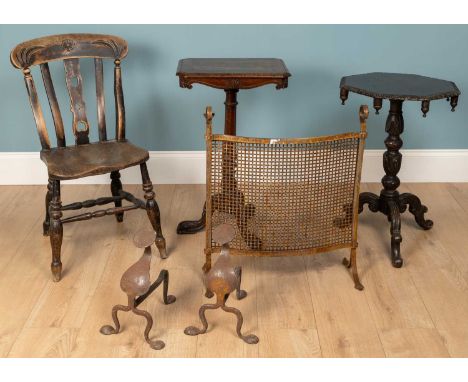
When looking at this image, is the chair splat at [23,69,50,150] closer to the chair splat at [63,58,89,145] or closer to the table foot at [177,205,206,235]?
the chair splat at [63,58,89,145]

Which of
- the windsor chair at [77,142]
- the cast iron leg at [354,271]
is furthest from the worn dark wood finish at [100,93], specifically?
the cast iron leg at [354,271]

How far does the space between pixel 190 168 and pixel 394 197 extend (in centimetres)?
120

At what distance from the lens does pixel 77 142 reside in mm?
3250

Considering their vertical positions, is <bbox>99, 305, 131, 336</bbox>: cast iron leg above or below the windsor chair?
below

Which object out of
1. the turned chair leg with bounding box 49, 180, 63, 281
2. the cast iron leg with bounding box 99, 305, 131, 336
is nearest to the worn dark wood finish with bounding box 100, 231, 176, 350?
the cast iron leg with bounding box 99, 305, 131, 336

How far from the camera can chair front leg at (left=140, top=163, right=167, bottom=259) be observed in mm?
3078

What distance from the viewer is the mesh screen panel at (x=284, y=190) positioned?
2.70 meters

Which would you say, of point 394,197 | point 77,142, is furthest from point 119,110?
point 394,197

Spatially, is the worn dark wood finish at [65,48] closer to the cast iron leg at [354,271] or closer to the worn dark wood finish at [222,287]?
the worn dark wood finish at [222,287]

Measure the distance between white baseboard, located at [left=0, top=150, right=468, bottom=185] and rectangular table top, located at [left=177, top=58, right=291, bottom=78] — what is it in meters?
0.87
